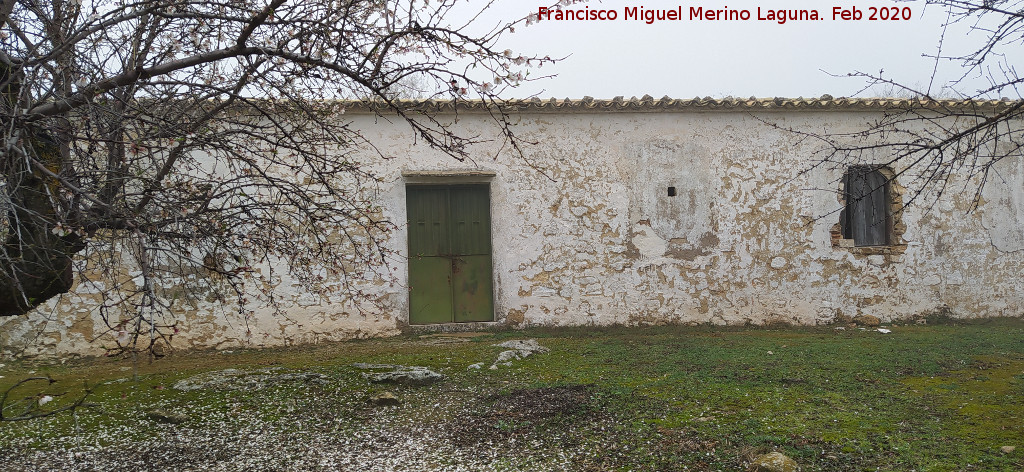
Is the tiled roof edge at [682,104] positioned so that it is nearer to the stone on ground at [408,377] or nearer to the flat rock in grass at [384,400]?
the stone on ground at [408,377]

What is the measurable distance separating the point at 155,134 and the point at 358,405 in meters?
2.42

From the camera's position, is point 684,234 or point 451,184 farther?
point 684,234

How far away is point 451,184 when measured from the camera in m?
8.17

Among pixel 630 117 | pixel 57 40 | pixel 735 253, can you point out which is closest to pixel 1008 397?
pixel 735 253

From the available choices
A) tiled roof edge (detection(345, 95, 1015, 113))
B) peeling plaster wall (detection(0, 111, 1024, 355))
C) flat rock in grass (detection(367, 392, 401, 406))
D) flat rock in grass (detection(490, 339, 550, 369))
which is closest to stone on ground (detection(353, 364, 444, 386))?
flat rock in grass (detection(367, 392, 401, 406))

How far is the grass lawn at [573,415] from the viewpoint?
12.0 ft

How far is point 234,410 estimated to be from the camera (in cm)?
478

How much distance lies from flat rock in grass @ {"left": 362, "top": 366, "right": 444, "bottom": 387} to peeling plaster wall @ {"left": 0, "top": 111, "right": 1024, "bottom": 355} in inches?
99.0

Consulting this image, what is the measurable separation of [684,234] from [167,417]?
18.7 feet

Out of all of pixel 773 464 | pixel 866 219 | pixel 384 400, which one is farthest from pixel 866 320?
pixel 384 400

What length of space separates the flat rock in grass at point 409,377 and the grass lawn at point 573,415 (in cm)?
7

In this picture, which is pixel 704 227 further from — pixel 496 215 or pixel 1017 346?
pixel 1017 346

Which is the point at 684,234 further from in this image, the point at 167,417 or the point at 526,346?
the point at 167,417

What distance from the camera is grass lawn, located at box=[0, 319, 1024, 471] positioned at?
12.0ft
